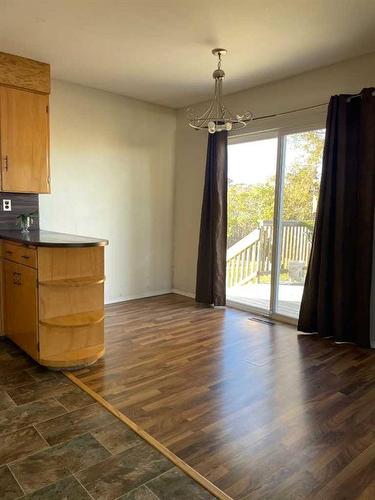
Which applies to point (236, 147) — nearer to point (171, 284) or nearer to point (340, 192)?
point (340, 192)

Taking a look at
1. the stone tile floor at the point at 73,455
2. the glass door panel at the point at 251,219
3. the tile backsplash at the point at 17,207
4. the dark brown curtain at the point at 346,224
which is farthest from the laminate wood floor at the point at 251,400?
the tile backsplash at the point at 17,207

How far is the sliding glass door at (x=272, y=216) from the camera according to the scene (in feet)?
12.9

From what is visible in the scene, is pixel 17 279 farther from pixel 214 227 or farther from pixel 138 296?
pixel 214 227

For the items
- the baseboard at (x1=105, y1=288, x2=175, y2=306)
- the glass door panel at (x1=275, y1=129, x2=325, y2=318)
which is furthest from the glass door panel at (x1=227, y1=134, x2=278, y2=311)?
the baseboard at (x1=105, y1=288, x2=175, y2=306)

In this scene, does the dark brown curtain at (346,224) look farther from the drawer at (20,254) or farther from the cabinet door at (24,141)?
the cabinet door at (24,141)

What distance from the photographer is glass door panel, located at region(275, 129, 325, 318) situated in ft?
12.7

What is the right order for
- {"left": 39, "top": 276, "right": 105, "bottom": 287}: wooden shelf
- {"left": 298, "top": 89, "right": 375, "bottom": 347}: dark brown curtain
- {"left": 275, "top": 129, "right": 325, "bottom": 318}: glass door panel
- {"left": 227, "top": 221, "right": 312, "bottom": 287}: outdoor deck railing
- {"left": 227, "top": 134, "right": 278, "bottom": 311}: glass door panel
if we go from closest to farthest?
{"left": 39, "top": 276, "right": 105, "bottom": 287}: wooden shelf < {"left": 298, "top": 89, "right": 375, "bottom": 347}: dark brown curtain < {"left": 275, "top": 129, "right": 325, "bottom": 318}: glass door panel < {"left": 227, "top": 221, "right": 312, "bottom": 287}: outdoor deck railing < {"left": 227, "top": 134, "right": 278, "bottom": 311}: glass door panel

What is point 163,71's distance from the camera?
3811mm

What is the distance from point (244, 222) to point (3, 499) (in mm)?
3737

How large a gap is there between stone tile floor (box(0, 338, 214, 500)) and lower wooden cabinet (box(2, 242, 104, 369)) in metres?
0.33

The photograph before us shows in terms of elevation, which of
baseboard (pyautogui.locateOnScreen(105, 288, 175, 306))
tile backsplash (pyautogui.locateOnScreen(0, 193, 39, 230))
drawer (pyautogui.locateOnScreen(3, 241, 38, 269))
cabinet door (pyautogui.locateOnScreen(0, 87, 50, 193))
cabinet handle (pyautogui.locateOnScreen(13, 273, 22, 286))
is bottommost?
baseboard (pyautogui.locateOnScreen(105, 288, 175, 306))

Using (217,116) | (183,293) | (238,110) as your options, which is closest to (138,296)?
(183,293)

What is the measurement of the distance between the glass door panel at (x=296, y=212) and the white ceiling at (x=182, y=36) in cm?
75

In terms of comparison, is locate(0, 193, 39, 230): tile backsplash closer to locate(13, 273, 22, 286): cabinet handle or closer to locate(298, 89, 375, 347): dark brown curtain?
locate(13, 273, 22, 286): cabinet handle
